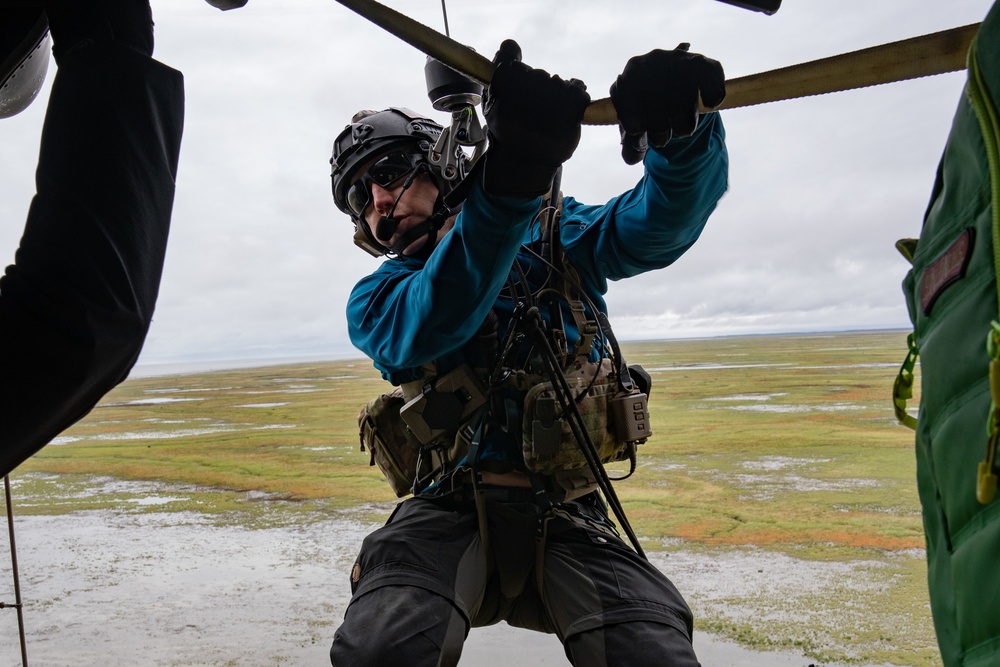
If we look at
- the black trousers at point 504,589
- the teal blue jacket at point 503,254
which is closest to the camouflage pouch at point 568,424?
the black trousers at point 504,589

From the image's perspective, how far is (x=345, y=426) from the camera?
1557 cm

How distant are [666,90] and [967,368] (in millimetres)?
934

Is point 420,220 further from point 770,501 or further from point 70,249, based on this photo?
point 770,501

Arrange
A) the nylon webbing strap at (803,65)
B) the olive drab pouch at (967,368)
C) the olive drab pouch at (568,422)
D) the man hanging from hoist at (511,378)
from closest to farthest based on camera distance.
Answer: the olive drab pouch at (967,368)
the nylon webbing strap at (803,65)
the man hanging from hoist at (511,378)
the olive drab pouch at (568,422)

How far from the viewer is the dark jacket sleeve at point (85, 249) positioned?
836 millimetres

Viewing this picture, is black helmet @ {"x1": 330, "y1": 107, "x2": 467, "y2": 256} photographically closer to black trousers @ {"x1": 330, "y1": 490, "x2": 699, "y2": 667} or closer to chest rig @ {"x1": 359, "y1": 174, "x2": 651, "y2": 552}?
chest rig @ {"x1": 359, "y1": 174, "x2": 651, "y2": 552}

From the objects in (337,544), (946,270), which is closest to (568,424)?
(946,270)

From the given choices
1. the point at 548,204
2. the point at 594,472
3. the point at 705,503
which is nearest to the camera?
the point at 594,472

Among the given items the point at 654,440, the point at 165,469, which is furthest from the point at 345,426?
the point at 654,440

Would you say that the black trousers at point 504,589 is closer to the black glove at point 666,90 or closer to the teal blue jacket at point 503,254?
the teal blue jacket at point 503,254

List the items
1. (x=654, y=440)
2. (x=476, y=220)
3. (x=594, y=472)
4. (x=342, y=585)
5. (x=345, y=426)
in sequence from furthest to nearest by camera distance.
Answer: (x=345, y=426), (x=654, y=440), (x=342, y=585), (x=594, y=472), (x=476, y=220)

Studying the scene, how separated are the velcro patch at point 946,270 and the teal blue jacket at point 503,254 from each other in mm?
1042

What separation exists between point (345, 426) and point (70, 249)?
49.6 feet

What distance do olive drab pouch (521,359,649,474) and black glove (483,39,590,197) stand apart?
717 mm
